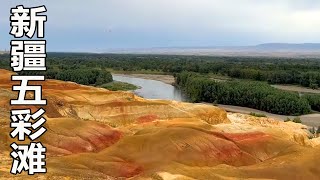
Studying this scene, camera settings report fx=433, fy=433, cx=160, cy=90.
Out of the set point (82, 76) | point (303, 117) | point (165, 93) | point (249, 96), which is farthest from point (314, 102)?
point (82, 76)

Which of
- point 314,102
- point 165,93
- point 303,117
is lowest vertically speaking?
point 165,93

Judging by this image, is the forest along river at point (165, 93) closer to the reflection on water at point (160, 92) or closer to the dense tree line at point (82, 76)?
the reflection on water at point (160, 92)

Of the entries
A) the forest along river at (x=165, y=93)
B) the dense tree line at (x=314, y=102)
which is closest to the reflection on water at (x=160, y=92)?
the forest along river at (x=165, y=93)

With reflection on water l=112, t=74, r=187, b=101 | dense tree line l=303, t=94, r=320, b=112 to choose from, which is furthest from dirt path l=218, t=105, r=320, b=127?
reflection on water l=112, t=74, r=187, b=101

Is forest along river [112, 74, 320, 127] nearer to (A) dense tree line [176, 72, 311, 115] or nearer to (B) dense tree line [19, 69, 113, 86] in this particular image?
(A) dense tree line [176, 72, 311, 115]

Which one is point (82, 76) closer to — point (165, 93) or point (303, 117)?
point (165, 93)

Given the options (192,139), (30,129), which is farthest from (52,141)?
(30,129)

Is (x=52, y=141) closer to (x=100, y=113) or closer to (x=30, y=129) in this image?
(x=30, y=129)

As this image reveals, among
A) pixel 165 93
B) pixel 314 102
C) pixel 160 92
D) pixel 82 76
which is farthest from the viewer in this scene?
pixel 82 76
